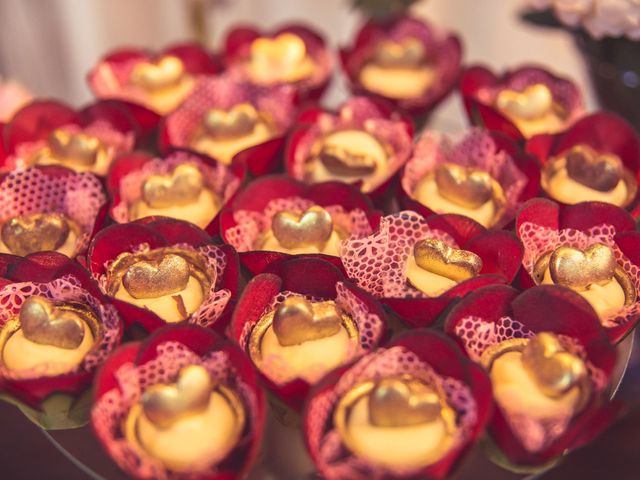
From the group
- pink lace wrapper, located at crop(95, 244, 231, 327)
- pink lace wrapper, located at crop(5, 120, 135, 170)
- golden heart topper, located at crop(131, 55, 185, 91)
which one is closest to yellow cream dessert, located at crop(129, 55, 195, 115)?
golden heart topper, located at crop(131, 55, 185, 91)

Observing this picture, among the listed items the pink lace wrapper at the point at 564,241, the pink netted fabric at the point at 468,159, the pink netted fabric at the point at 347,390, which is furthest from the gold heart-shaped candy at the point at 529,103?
the pink netted fabric at the point at 347,390

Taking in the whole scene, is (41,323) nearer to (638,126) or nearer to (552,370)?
(552,370)

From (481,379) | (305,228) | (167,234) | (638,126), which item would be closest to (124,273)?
(167,234)

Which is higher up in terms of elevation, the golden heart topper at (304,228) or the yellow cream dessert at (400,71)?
the yellow cream dessert at (400,71)

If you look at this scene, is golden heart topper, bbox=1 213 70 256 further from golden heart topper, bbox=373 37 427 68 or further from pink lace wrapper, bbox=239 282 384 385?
golden heart topper, bbox=373 37 427 68

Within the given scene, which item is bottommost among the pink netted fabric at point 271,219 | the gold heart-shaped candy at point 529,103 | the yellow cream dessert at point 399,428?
the yellow cream dessert at point 399,428

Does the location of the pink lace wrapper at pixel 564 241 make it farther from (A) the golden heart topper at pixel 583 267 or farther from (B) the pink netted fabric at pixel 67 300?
(B) the pink netted fabric at pixel 67 300

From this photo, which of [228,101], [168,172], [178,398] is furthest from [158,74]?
[178,398]
